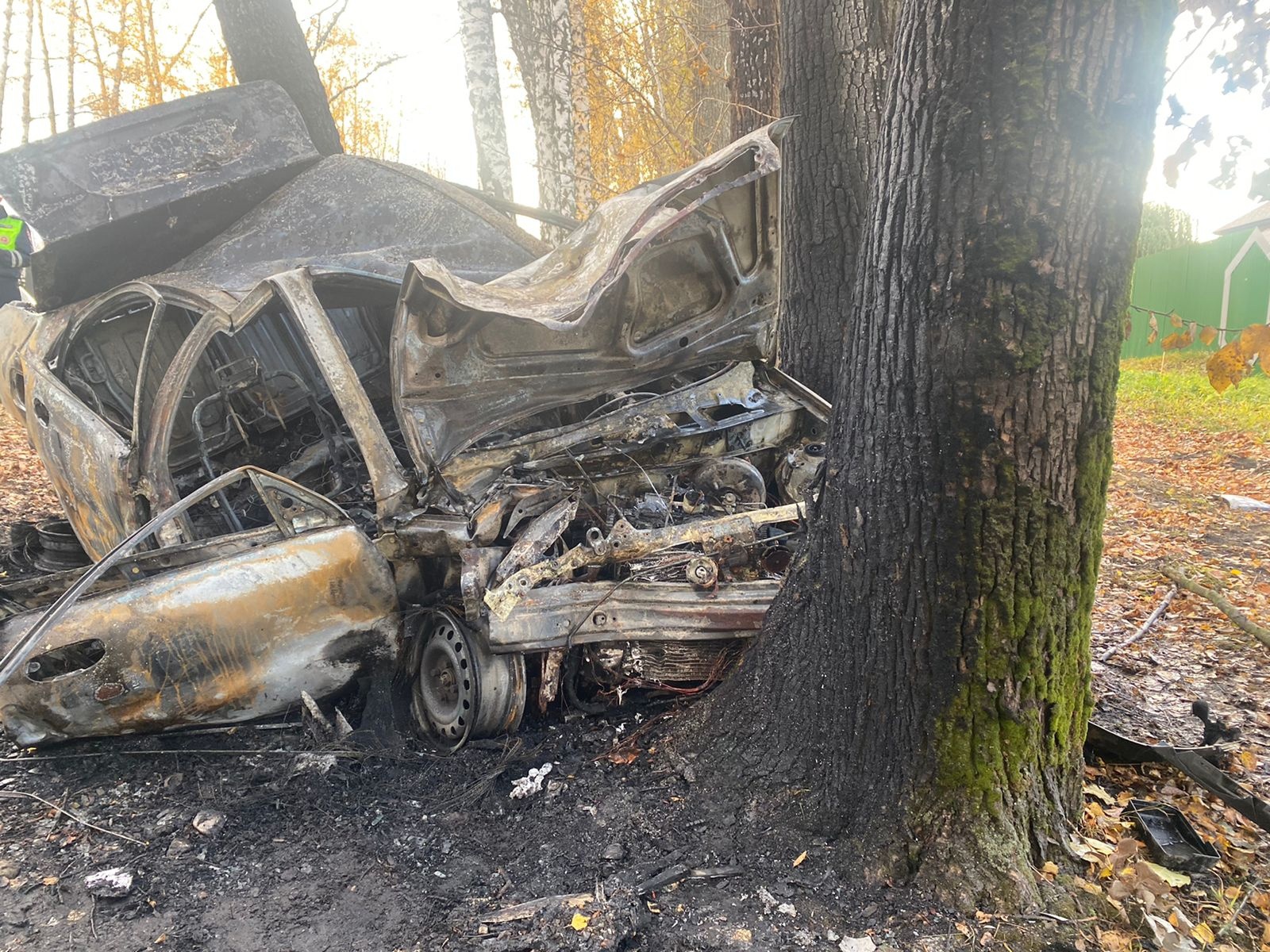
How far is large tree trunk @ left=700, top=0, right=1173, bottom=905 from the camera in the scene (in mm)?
1876

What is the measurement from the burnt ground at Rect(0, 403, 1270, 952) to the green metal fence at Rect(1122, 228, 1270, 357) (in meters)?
10.9

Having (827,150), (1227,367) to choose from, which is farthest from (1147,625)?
(827,150)

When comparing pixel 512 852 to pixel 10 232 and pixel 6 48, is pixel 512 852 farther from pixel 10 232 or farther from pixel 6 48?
pixel 6 48

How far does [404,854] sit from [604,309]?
2.18 meters

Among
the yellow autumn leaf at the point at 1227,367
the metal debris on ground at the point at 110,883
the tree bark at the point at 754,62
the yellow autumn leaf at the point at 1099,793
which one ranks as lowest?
the metal debris on ground at the point at 110,883

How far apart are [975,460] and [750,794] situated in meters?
1.23

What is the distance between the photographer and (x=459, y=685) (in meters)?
3.21

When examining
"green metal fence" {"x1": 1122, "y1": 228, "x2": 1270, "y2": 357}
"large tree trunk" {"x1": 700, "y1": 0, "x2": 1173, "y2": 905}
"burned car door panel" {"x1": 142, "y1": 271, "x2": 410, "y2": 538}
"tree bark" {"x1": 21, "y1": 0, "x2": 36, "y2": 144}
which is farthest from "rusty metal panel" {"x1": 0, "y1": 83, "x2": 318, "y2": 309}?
"tree bark" {"x1": 21, "y1": 0, "x2": 36, "y2": 144}

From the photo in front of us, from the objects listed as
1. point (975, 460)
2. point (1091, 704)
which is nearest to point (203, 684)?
point (975, 460)

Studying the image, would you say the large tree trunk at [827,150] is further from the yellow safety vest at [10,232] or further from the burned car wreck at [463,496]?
the yellow safety vest at [10,232]

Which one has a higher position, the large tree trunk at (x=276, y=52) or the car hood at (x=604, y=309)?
the large tree trunk at (x=276, y=52)

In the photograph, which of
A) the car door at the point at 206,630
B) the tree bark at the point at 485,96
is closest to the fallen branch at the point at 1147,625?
the car door at the point at 206,630

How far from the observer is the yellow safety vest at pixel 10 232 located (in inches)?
174

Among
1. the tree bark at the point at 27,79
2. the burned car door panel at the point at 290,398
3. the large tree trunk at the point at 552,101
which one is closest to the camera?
the burned car door panel at the point at 290,398
